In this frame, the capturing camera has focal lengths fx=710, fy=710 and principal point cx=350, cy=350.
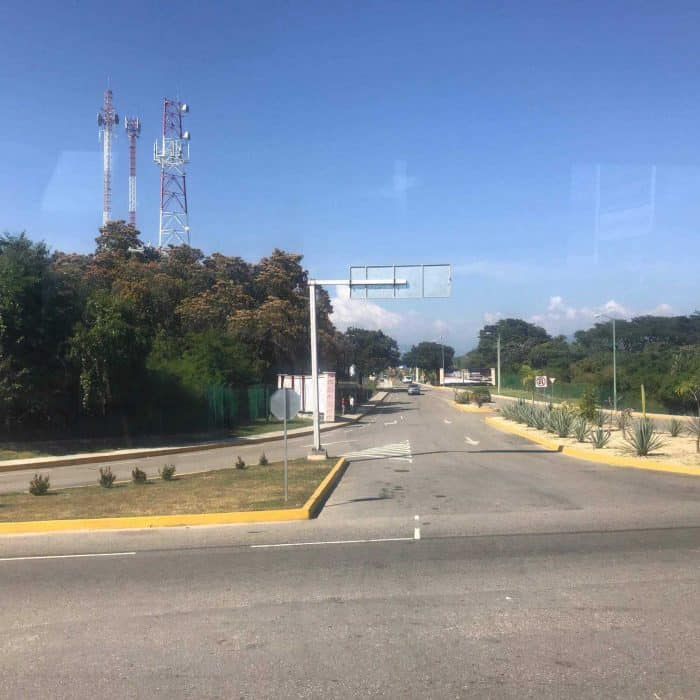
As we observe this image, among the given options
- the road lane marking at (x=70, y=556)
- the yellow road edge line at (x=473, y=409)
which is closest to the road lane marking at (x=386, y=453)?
the road lane marking at (x=70, y=556)

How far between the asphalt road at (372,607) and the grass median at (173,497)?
114 centimetres

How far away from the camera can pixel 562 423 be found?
27953 millimetres

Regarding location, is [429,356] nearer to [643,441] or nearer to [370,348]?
[370,348]

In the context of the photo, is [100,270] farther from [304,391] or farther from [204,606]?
[204,606]

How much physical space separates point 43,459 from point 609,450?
18.4 m

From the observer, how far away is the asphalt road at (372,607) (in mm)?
4938

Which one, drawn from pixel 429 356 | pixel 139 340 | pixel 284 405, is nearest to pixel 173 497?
pixel 284 405

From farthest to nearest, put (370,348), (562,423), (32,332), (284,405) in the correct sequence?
(370,348)
(562,423)
(32,332)
(284,405)

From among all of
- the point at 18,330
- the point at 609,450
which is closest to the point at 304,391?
the point at 18,330

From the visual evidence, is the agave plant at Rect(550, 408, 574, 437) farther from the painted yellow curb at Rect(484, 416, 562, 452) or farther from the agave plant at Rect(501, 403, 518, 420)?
the agave plant at Rect(501, 403, 518, 420)

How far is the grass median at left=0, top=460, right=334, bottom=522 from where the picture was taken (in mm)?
12219

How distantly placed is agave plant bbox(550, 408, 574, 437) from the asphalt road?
1527cm

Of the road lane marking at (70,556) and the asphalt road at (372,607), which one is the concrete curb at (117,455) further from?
the road lane marking at (70,556)

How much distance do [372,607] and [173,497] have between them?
8033 millimetres
